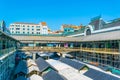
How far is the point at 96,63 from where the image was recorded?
48031mm

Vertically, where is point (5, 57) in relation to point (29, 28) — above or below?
below

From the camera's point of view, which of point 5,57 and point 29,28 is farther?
point 29,28

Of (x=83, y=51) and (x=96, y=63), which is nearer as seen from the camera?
(x=96, y=63)

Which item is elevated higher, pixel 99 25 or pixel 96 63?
pixel 99 25

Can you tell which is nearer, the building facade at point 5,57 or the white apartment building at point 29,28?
the building facade at point 5,57

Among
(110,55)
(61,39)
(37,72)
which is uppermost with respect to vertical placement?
(61,39)

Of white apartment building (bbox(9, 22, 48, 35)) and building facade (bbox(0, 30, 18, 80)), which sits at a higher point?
white apartment building (bbox(9, 22, 48, 35))

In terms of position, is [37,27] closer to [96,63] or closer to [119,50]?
[96,63]

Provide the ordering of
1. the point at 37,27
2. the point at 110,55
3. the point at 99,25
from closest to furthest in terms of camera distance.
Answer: the point at 110,55
the point at 99,25
the point at 37,27

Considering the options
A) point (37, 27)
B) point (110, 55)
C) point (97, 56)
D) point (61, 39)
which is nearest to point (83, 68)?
point (110, 55)

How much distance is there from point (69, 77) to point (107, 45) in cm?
1855

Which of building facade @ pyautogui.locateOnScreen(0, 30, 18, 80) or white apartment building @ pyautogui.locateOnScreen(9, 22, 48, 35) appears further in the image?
white apartment building @ pyautogui.locateOnScreen(9, 22, 48, 35)

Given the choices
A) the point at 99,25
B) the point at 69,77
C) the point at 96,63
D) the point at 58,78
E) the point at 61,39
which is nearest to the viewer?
the point at 58,78

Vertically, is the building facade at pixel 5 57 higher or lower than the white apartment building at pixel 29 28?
lower
